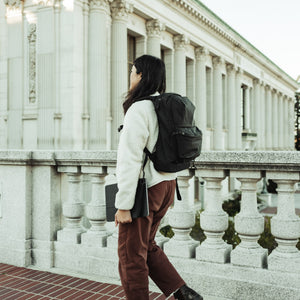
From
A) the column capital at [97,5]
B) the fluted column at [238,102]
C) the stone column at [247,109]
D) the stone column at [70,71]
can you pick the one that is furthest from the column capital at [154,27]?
the stone column at [247,109]

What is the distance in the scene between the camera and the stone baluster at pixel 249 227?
385 centimetres

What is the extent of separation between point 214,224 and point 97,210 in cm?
142

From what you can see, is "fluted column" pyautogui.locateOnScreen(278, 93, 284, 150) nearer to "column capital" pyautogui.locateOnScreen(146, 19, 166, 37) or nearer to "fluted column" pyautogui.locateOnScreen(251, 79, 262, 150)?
"fluted column" pyautogui.locateOnScreen(251, 79, 262, 150)

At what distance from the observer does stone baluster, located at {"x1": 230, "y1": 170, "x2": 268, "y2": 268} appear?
3.85 m

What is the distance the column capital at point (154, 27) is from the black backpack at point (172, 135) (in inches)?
811

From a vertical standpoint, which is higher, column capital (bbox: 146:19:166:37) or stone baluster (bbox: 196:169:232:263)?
column capital (bbox: 146:19:166:37)

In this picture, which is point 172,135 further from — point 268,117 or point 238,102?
point 268,117

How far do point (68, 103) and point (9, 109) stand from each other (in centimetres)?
307

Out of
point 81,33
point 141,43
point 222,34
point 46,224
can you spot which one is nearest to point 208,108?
point 222,34

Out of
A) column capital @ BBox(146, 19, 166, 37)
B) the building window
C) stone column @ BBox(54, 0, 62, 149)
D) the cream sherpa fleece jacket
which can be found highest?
column capital @ BBox(146, 19, 166, 37)

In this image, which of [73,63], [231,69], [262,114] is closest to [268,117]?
[262,114]

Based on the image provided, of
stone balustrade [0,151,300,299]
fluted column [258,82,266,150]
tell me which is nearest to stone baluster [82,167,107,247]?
stone balustrade [0,151,300,299]

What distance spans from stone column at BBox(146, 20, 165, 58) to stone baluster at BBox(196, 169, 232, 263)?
19.2 metres

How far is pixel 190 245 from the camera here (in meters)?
4.23
